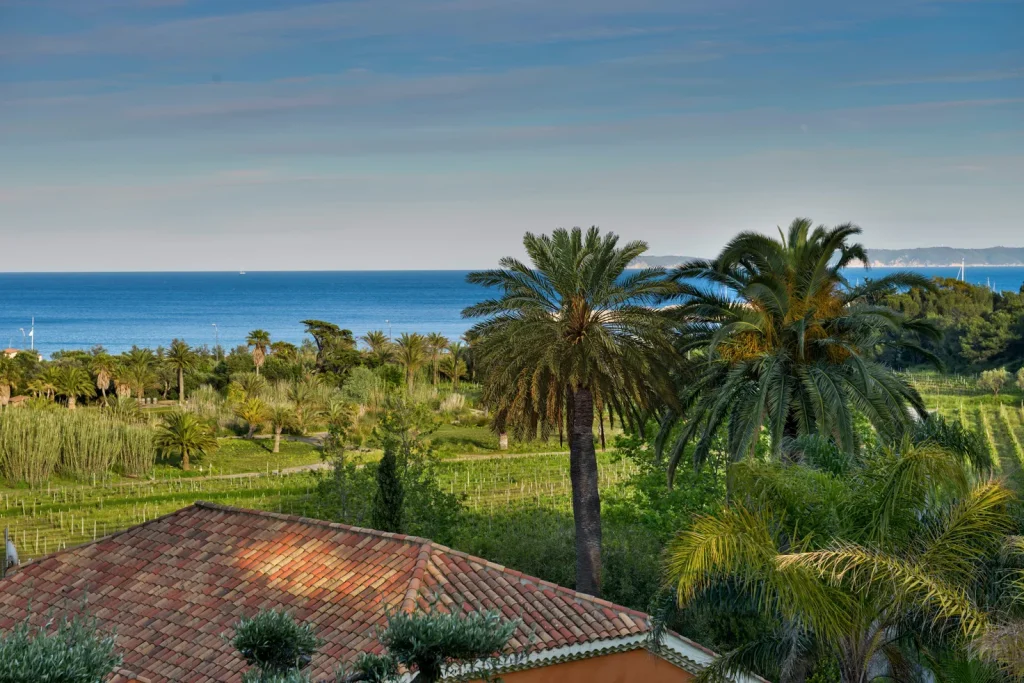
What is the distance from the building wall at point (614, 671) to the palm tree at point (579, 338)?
7367 mm

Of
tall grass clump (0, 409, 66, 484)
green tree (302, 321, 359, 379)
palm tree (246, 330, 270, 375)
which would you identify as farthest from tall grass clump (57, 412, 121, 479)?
green tree (302, 321, 359, 379)

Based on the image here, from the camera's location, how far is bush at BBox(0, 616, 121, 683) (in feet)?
29.7

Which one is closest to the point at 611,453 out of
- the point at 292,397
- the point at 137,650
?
the point at 292,397

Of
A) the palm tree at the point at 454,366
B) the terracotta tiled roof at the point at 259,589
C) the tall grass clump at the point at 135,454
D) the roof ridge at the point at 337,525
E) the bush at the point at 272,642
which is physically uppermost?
the bush at the point at 272,642

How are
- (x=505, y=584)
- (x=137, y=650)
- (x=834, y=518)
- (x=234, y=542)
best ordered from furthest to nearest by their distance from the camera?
1. (x=234, y=542)
2. (x=505, y=584)
3. (x=137, y=650)
4. (x=834, y=518)

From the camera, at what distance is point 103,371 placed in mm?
58156

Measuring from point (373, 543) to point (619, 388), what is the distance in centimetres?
732

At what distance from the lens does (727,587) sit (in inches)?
583

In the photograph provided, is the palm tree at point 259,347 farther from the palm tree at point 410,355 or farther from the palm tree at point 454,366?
the palm tree at point 454,366

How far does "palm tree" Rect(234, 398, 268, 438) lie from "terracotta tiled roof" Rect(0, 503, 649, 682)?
104ft

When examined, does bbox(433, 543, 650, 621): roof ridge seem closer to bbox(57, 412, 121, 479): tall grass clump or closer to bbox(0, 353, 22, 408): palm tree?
bbox(57, 412, 121, 479): tall grass clump

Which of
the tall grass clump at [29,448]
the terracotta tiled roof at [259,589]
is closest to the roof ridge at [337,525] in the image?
the terracotta tiled roof at [259,589]

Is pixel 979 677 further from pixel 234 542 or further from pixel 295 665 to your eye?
pixel 234 542

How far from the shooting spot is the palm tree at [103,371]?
190 feet
